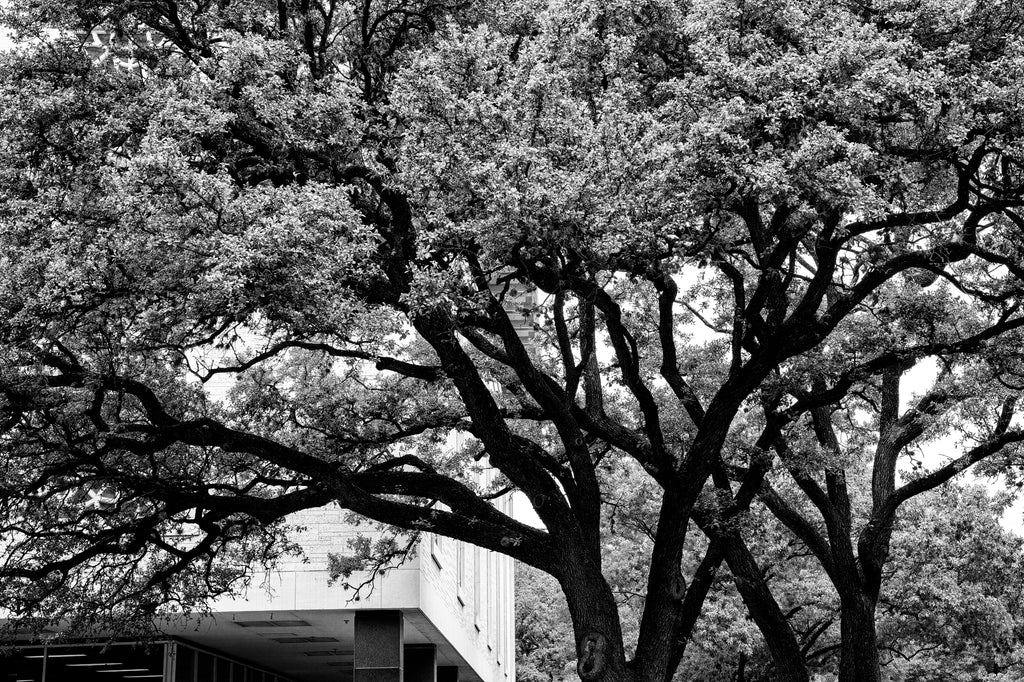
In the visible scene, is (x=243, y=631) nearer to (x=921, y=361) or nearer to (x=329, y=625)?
(x=329, y=625)

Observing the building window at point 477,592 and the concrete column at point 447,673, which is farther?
the building window at point 477,592

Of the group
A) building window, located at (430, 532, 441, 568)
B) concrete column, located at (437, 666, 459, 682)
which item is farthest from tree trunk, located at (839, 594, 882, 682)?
concrete column, located at (437, 666, 459, 682)

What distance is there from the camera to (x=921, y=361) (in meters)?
15.0

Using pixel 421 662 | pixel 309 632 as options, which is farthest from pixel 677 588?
pixel 421 662

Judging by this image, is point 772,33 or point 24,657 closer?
point 772,33

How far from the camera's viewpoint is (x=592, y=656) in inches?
498

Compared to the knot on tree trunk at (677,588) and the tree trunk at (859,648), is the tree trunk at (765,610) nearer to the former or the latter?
the tree trunk at (859,648)

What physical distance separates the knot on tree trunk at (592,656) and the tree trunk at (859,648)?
506 cm

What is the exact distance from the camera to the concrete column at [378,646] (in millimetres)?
17875

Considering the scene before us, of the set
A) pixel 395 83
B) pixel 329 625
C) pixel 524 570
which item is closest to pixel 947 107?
pixel 395 83

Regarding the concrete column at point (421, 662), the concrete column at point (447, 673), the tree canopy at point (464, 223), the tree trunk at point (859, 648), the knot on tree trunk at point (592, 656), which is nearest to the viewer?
the tree canopy at point (464, 223)

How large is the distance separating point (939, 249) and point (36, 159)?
8.85 meters

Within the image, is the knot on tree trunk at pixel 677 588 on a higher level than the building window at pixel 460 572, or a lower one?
lower

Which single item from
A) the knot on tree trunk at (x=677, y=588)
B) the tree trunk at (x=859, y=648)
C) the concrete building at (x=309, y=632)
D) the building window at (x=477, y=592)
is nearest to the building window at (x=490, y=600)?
the building window at (x=477, y=592)
